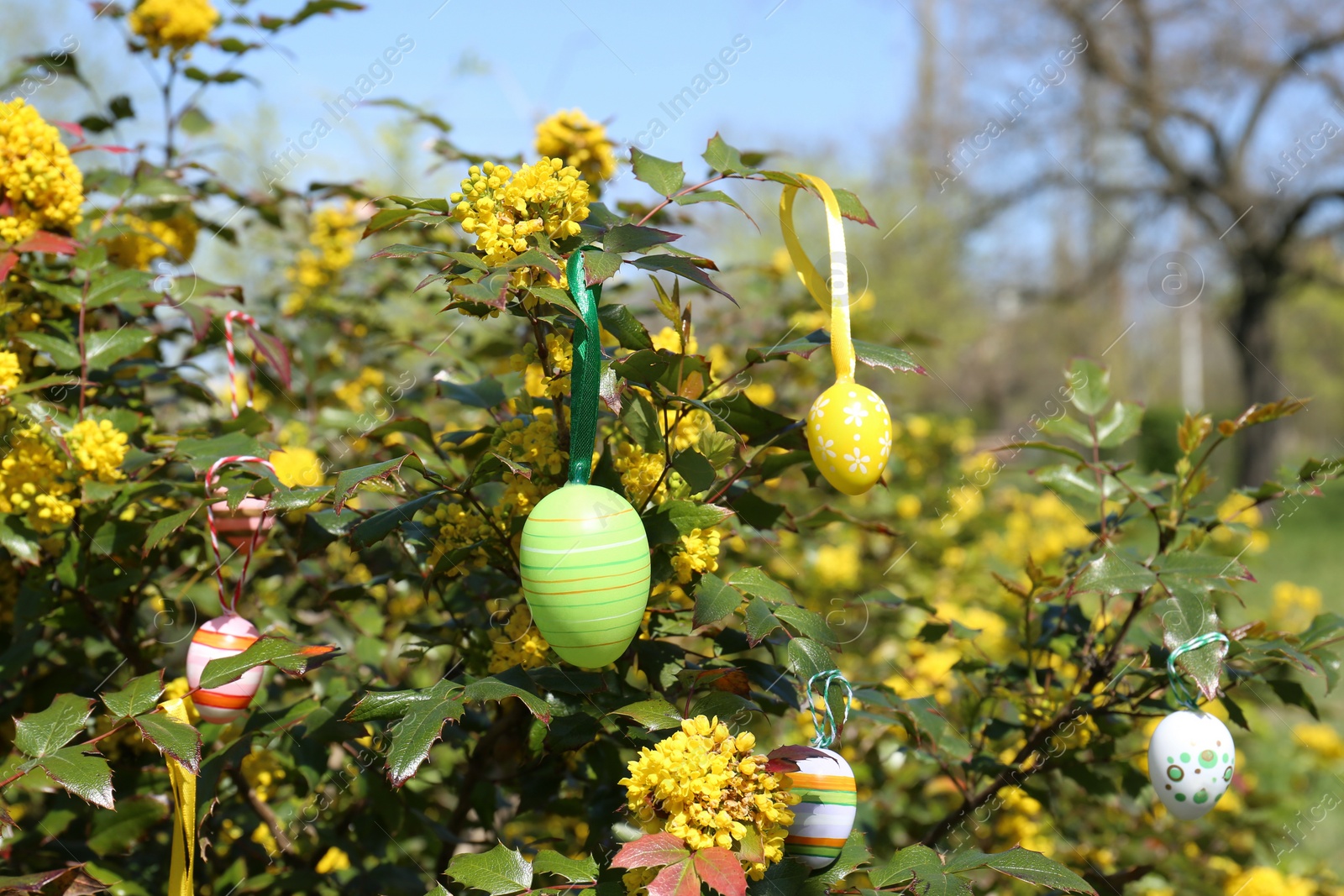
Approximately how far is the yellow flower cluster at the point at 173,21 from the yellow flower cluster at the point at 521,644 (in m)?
1.69

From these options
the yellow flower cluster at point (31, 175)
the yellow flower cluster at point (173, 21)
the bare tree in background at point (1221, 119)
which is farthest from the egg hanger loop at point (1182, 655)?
the bare tree in background at point (1221, 119)

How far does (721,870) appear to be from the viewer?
0.91 m

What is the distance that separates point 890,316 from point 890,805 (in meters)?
15.1

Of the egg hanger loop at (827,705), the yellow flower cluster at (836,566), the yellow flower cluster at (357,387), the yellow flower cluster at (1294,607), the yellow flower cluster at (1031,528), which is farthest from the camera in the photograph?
the yellow flower cluster at (1031,528)

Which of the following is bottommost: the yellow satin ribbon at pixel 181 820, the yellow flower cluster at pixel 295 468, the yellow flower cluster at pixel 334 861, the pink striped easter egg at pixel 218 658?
the yellow flower cluster at pixel 334 861

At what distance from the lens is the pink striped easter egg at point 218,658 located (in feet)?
4.23

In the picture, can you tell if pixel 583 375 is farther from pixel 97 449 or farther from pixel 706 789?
pixel 97 449

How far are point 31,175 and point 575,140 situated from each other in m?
0.92

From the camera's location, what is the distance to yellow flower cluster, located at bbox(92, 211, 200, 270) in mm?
1864

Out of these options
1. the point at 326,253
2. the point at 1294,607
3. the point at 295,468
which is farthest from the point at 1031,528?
the point at 295,468

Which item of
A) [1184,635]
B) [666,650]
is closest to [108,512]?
[666,650]

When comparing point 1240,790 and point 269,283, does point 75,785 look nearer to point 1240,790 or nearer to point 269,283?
point 1240,790

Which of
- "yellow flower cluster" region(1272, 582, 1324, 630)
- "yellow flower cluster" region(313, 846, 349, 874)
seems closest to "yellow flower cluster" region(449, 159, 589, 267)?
"yellow flower cluster" region(313, 846, 349, 874)

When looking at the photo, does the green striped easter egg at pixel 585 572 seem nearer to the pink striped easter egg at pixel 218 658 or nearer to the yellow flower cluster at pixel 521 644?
the yellow flower cluster at pixel 521 644
